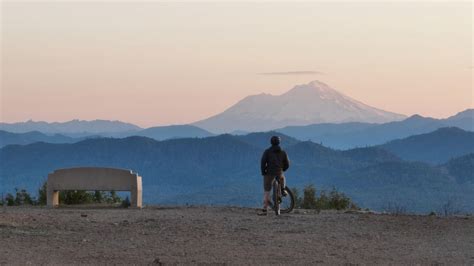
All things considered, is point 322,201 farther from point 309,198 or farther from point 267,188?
point 267,188

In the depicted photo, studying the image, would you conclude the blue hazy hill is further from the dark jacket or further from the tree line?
the dark jacket

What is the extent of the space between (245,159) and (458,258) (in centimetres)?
16587

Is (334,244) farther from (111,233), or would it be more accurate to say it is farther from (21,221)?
(21,221)

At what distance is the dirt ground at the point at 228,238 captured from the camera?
1446 centimetres

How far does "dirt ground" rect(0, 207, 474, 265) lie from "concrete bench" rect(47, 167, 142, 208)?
7.64 feet

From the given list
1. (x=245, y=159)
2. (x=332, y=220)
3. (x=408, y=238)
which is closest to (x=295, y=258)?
(x=408, y=238)

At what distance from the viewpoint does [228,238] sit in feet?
55.4

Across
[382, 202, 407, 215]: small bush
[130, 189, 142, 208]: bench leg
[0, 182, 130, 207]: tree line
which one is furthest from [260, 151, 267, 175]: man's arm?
[0, 182, 130, 207]: tree line

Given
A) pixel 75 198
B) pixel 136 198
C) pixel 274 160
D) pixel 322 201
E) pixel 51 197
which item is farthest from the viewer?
pixel 322 201

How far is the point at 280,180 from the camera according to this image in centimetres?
2138

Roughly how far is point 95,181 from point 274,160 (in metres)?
5.57

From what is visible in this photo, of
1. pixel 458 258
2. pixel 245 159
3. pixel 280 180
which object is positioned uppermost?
pixel 245 159

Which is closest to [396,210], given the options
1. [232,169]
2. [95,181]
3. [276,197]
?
[276,197]

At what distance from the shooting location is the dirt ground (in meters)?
14.5
